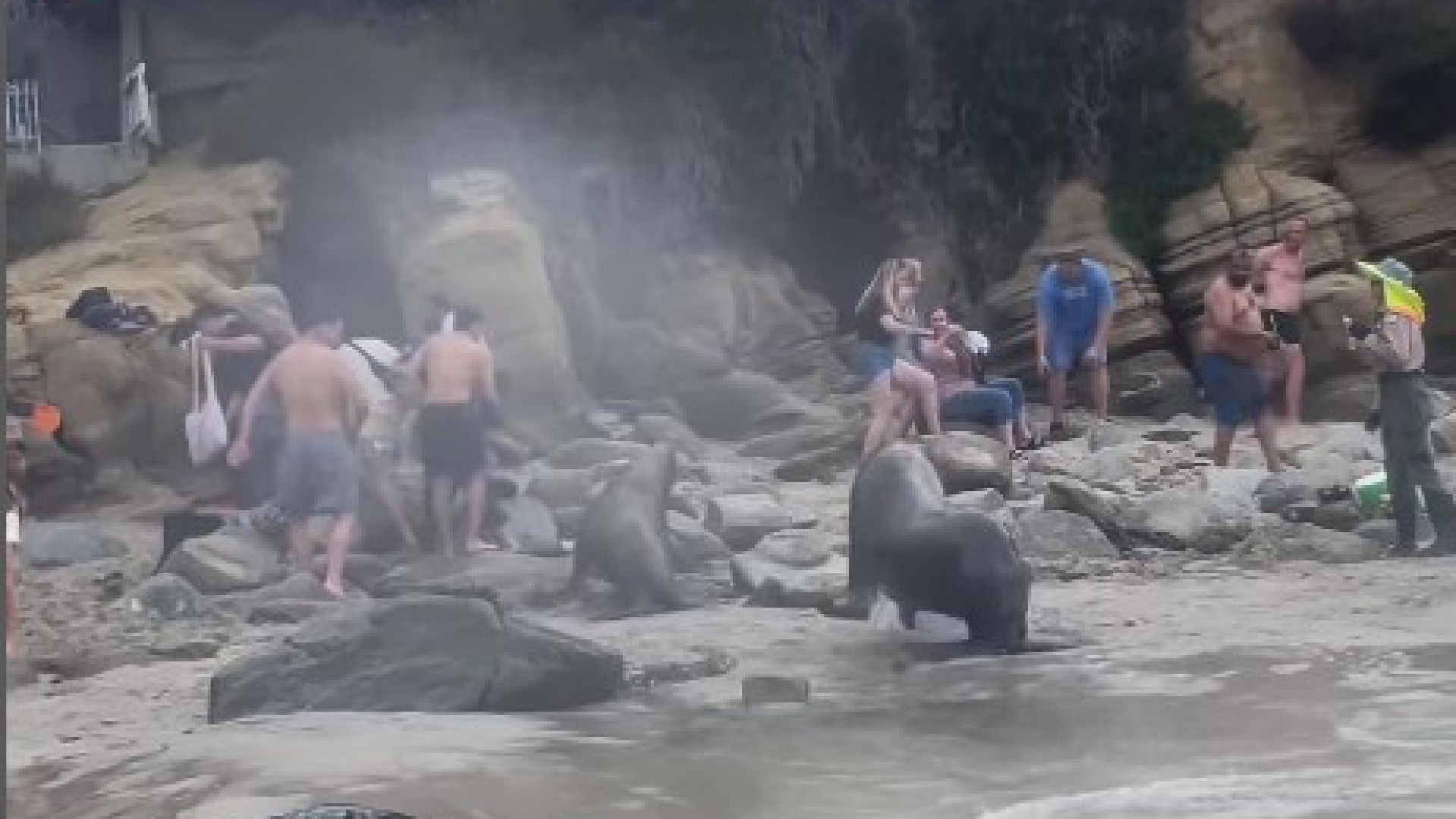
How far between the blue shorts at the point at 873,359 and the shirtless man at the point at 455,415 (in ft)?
3.97

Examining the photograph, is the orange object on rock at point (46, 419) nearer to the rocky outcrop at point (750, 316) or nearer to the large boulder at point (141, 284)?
the large boulder at point (141, 284)

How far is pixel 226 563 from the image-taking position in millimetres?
5457

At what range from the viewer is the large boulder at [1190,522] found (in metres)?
5.81

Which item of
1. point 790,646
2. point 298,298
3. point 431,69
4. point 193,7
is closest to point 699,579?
point 790,646

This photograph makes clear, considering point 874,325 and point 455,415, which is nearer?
point 455,415

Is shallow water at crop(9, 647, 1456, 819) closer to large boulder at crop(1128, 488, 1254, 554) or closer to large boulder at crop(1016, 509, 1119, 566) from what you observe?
large boulder at crop(1016, 509, 1119, 566)

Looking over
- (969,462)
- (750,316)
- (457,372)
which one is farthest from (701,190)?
(969,462)

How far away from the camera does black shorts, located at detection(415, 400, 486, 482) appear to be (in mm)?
5883

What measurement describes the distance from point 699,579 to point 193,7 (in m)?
5.24

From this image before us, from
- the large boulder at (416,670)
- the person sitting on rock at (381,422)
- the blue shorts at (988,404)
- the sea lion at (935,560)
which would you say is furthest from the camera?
the blue shorts at (988,404)

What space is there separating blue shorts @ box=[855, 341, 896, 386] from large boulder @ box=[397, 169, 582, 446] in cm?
94

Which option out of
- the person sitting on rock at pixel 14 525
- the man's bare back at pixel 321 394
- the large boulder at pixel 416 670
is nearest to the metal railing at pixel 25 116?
the person sitting on rock at pixel 14 525

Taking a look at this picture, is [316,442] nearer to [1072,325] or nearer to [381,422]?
[381,422]

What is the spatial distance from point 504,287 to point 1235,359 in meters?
2.88
